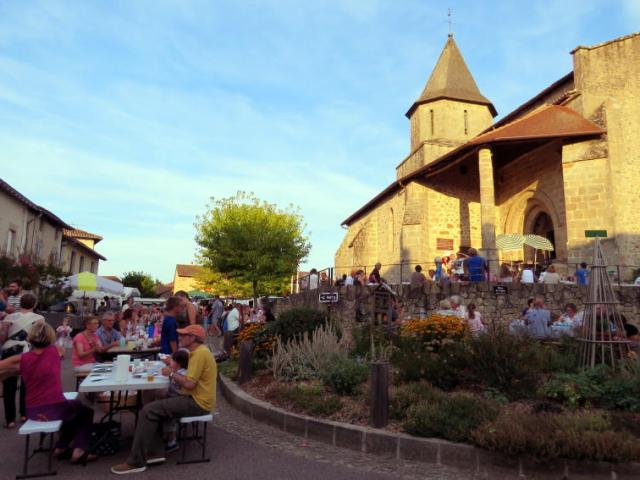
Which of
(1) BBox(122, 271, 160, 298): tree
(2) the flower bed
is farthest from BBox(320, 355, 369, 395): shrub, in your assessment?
(1) BBox(122, 271, 160, 298): tree

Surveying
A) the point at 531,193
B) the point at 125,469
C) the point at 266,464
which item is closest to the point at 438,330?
the point at 266,464

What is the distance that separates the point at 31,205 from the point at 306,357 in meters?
21.0

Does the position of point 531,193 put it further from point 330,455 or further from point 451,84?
point 330,455

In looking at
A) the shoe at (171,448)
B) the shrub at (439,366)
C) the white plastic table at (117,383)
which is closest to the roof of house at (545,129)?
the shrub at (439,366)

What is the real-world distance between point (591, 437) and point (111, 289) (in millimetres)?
16623

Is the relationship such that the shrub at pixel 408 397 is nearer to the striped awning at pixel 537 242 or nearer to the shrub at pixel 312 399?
the shrub at pixel 312 399

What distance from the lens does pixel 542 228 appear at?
1802 centimetres

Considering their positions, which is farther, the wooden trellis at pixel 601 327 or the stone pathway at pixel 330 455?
the wooden trellis at pixel 601 327

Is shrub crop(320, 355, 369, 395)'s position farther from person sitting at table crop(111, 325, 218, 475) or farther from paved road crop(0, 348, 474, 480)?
person sitting at table crop(111, 325, 218, 475)

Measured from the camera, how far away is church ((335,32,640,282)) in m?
14.0

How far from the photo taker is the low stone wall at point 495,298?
11.6 metres

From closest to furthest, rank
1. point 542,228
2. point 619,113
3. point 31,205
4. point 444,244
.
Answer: point 619,113
point 542,228
point 444,244
point 31,205

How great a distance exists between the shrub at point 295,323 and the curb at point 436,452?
262 cm

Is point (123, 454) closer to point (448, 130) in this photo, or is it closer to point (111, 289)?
point (111, 289)
